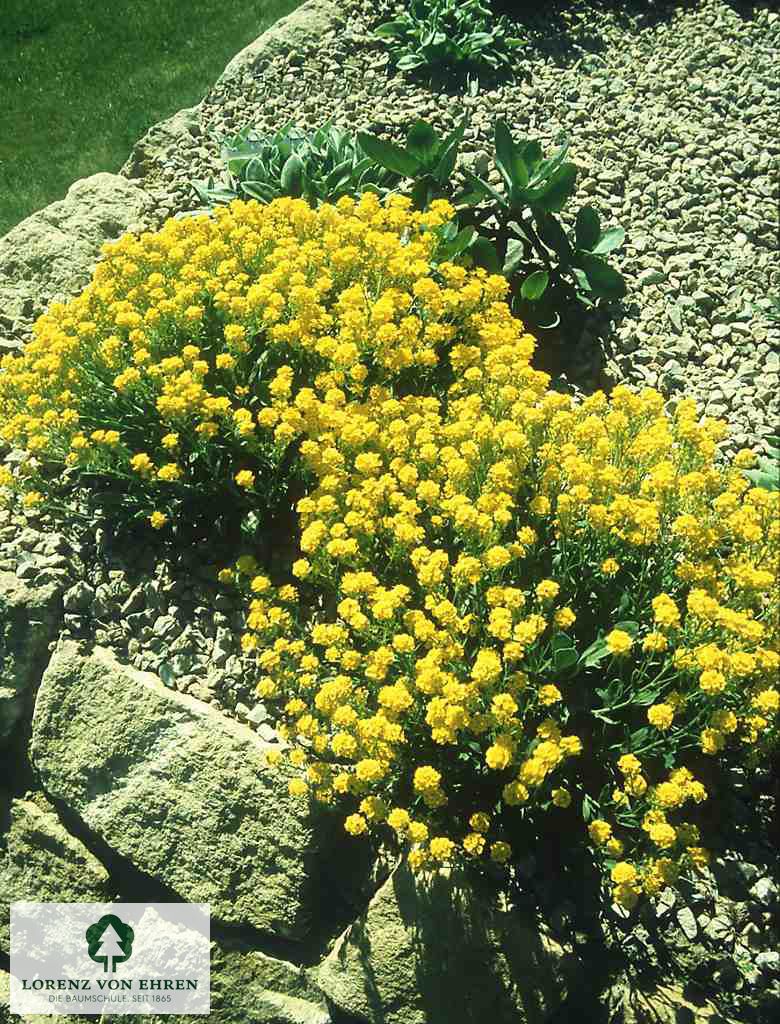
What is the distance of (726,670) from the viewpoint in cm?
269

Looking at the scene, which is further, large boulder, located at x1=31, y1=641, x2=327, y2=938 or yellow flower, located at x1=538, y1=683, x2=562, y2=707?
large boulder, located at x1=31, y1=641, x2=327, y2=938

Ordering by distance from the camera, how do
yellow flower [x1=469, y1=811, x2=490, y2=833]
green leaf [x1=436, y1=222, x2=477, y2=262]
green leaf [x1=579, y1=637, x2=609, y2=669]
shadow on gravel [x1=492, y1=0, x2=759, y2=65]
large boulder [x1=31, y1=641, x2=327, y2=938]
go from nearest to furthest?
1. yellow flower [x1=469, y1=811, x2=490, y2=833]
2. green leaf [x1=579, y1=637, x2=609, y2=669]
3. large boulder [x1=31, y1=641, x2=327, y2=938]
4. green leaf [x1=436, y1=222, x2=477, y2=262]
5. shadow on gravel [x1=492, y1=0, x2=759, y2=65]

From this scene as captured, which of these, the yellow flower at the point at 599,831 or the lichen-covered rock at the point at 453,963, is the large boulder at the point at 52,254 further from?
the yellow flower at the point at 599,831

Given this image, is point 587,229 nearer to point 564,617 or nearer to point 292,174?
point 292,174

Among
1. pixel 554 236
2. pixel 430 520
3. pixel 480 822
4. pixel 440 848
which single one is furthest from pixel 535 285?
pixel 440 848

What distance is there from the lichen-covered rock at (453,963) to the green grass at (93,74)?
17.3 ft

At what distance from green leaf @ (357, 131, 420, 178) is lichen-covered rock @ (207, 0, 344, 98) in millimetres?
2064

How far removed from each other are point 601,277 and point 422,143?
1.13 meters

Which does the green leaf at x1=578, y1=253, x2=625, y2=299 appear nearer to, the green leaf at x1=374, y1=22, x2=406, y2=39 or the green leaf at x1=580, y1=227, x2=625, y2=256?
the green leaf at x1=580, y1=227, x2=625, y2=256

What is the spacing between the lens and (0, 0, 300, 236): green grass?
262 inches

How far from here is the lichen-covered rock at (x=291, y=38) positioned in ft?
20.2

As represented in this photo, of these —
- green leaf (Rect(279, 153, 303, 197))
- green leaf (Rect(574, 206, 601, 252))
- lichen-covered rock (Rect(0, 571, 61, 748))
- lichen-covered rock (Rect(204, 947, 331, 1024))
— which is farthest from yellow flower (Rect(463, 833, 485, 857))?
green leaf (Rect(279, 153, 303, 197))

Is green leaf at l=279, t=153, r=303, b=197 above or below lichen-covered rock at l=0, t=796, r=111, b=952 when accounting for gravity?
above

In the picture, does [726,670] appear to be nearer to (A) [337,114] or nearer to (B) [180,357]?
(B) [180,357]
